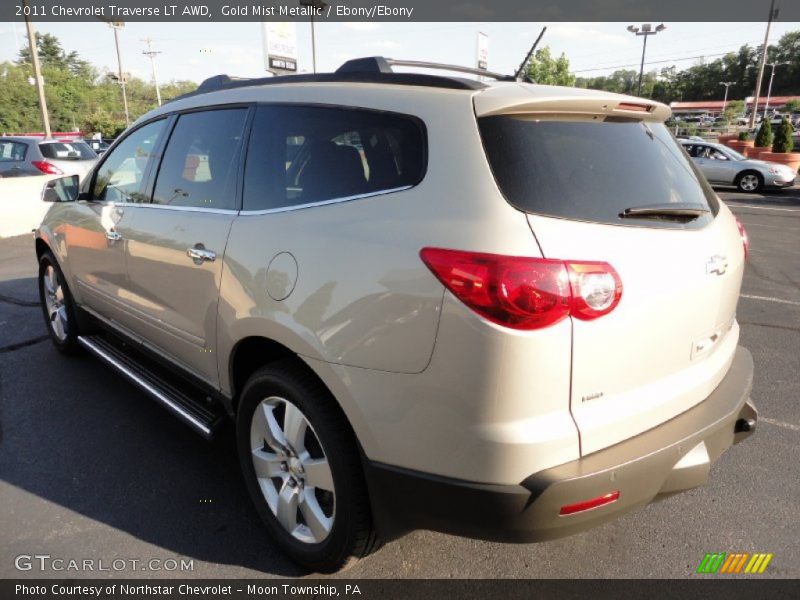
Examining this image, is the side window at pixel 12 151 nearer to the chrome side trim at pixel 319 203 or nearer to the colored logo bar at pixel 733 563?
the chrome side trim at pixel 319 203

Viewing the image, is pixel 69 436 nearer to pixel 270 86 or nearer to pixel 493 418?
pixel 270 86

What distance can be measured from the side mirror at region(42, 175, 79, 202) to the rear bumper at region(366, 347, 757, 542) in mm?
3209

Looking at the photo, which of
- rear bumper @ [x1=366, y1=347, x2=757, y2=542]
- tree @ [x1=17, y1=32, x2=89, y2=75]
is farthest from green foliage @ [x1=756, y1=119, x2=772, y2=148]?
tree @ [x1=17, y1=32, x2=89, y2=75]

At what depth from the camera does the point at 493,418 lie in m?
1.64

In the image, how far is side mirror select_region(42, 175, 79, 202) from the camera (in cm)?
396

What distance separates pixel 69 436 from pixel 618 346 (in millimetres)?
3047

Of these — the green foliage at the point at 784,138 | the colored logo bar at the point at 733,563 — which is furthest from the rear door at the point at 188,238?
the green foliage at the point at 784,138

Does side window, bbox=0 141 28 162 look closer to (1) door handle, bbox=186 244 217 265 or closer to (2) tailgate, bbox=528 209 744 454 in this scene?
(1) door handle, bbox=186 244 217 265

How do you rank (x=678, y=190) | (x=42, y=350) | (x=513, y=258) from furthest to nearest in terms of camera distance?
1. (x=42, y=350)
2. (x=678, y=190)
3. (x=513, y=258)

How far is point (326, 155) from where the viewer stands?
225 centimetres

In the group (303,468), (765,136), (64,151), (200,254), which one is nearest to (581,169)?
(303,468)

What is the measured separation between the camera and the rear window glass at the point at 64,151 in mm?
12323

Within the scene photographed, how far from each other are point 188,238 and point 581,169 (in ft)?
5.68

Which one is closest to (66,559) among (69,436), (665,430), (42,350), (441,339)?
(69,436)
